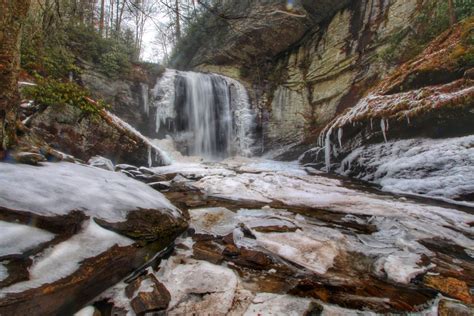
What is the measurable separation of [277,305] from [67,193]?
164cm

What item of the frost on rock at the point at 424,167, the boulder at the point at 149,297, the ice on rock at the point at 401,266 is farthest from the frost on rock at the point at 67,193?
the frost on rock at the point at 424,167

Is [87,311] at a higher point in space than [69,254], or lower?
lower

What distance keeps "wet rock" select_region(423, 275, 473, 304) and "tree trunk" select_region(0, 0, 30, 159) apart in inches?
140

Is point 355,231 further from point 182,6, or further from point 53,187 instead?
point 182,6

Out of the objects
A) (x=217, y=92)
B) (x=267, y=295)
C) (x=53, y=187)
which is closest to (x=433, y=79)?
(x=267, y=295)

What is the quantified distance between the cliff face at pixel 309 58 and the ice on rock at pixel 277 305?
30.3ft

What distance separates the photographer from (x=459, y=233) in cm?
274

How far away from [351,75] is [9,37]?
10.5 metres

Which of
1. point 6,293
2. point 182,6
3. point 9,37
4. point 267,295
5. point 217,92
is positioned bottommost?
point 267,295

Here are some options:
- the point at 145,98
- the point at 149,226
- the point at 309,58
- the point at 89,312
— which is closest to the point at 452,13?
the point at 309,58

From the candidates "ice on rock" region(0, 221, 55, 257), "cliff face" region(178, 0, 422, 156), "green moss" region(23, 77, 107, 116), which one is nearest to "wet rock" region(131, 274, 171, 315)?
"ice on rock" region(0, 221, 55, 257)

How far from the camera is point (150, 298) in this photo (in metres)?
1.51

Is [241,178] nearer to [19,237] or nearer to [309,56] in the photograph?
[19,237]

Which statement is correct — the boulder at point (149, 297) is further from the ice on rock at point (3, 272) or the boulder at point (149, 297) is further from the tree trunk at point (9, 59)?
the tree trunk at point (9, 59)
